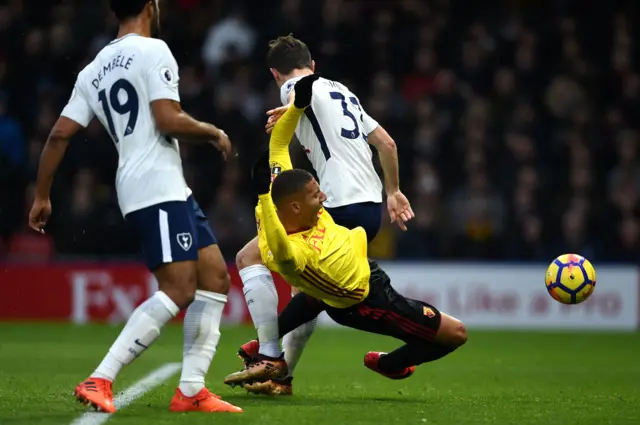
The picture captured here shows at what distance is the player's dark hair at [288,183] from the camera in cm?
651

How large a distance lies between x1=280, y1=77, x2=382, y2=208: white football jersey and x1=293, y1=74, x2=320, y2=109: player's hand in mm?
544

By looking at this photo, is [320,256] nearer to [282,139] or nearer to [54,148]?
[282,139]

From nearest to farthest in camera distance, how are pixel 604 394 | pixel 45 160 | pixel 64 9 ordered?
1. pixel 45 160
2. pixel 604 394
3. pixel 64 9

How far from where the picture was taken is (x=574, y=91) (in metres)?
16.6

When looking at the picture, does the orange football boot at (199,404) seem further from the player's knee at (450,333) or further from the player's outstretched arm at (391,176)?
the player's outstretched arm at (391,176)

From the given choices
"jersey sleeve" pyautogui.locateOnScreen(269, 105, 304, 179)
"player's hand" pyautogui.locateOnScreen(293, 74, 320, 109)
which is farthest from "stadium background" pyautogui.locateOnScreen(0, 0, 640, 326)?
"player's hand" pyautogui.locateOnScreen(293, 74, 320, 109)

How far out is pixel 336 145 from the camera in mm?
7316

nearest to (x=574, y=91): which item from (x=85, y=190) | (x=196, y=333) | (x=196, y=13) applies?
(x=196, y=13)

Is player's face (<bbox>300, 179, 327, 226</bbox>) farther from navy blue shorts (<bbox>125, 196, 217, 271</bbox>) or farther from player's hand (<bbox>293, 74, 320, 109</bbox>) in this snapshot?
navy blue shorts (<bbox>125, 196, 217, 271</bbox>)

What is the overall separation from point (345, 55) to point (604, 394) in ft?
31.8

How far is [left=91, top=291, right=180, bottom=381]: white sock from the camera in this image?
5.80 metres

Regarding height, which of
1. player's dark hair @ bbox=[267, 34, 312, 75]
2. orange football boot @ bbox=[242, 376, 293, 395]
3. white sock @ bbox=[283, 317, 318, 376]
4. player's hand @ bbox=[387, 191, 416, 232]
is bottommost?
orange football boot @ bbox=[242, 376, 293, 395]

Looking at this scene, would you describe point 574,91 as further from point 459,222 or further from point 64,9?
point 64,9

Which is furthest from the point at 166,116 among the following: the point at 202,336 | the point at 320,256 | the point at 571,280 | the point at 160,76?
the point at 571,280
